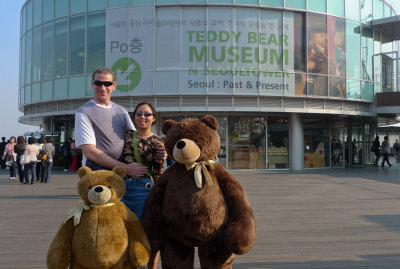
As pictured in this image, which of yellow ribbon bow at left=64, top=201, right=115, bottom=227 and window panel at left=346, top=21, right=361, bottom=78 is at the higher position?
window panel at left=346, top=21, right=361, bottom=78

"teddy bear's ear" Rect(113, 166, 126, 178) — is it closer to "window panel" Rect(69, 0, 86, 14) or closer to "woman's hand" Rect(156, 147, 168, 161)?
"woman's hand" Rect(156, 147, 168, 161)

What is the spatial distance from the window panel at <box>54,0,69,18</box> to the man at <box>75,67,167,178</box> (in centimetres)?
1682

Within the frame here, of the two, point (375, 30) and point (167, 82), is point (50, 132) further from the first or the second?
point (375, 30)

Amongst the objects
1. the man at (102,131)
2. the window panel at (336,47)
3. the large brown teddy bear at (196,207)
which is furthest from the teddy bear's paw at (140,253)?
the window panel at (336,47)

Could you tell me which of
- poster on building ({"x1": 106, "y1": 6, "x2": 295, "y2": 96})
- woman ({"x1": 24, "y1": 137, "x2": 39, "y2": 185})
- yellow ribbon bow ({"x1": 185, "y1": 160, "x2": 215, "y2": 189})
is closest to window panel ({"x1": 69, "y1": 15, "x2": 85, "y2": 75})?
poster on building ({"x1": 106, "y1": 6, "x2": 295, "y2": 96})

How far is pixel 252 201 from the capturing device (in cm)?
818

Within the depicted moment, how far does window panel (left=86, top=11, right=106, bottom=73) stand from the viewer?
16.1m

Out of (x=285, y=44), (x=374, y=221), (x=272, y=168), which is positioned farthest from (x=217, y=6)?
(x=374, y=221)

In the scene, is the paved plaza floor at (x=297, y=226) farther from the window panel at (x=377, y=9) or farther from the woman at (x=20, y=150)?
the window panel at (x=377, y=9)

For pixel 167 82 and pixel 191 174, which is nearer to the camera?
pixel 191 174

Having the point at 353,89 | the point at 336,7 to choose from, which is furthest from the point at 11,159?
the point at 336,7

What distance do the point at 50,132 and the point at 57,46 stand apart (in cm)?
542

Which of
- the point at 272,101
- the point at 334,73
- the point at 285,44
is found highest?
the point at 285,44

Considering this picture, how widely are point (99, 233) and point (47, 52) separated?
18469 millimetres
